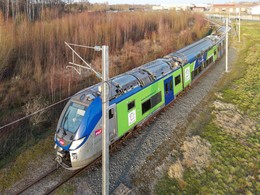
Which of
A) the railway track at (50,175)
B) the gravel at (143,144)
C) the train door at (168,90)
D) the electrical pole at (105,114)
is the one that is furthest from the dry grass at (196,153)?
the electrical pole at (105,114)

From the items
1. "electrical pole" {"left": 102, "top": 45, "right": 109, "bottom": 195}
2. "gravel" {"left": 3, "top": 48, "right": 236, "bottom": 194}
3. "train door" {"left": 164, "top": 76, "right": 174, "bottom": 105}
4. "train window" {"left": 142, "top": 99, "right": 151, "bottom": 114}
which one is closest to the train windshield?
"gravel" {"left": 3, "top": 48, "right": 236, "bottom": 194}

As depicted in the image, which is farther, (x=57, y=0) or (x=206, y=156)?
(x=57, y=0)

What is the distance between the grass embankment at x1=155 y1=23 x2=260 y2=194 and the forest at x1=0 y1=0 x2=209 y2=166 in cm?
824

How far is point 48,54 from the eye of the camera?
2378 cm

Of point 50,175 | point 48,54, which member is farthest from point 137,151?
point 48,54

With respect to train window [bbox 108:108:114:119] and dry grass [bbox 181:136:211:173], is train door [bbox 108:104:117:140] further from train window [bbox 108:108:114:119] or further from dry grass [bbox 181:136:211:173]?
dry grass [bbox 181:136:211:173]

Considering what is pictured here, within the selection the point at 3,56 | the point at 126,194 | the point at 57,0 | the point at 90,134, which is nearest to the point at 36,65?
the point at 3,56

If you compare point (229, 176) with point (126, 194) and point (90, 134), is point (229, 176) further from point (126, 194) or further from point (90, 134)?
point (90, 134)

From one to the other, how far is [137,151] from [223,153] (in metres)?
4.20

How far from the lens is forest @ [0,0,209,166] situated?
1664cm

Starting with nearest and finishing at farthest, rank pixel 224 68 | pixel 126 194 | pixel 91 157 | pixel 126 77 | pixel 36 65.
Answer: pixel 126 194
pixel 91 157
pixel 126 77
pixel 36 65
pixel 224 68

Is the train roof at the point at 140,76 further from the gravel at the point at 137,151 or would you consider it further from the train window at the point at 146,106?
the gravel at the point at 137,151

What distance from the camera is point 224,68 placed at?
26.2m

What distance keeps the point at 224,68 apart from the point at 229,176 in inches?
705
